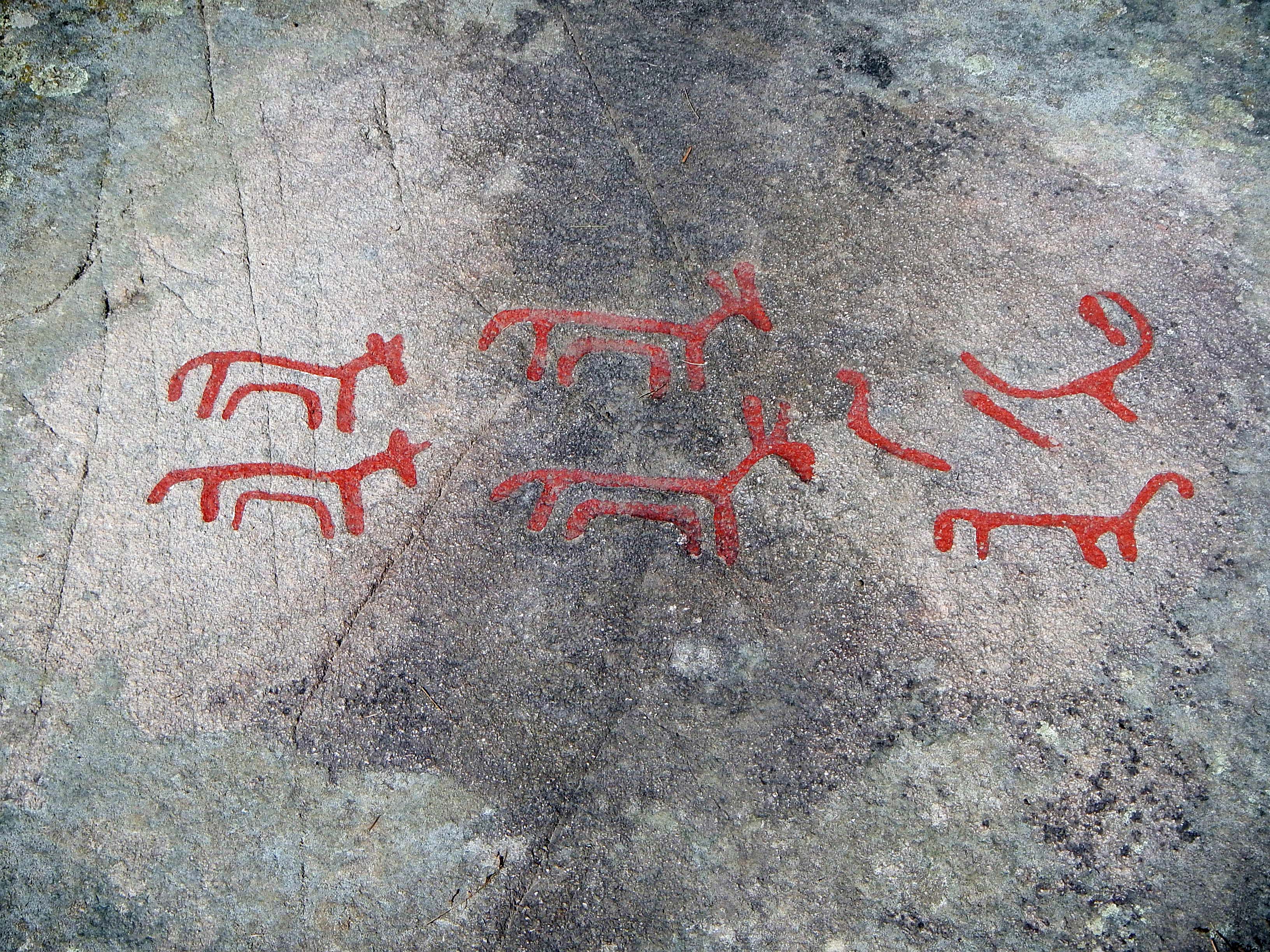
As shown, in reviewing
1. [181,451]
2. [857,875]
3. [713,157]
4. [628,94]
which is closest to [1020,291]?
[713,157]

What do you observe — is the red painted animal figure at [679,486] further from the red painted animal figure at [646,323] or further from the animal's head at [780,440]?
the red painted animal figure at [646,323]

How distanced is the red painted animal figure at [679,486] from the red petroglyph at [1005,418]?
0.46 m

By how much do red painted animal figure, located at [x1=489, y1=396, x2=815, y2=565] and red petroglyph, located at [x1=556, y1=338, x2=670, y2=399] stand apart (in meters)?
0.26

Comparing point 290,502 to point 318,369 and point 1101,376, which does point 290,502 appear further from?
point 1101,376

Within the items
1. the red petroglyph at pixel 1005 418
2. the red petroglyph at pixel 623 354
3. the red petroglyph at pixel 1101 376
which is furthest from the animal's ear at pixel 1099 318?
the red petroglyph at pixel 623 354

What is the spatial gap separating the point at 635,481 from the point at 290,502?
84 centimetres

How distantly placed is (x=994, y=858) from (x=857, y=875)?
287mm

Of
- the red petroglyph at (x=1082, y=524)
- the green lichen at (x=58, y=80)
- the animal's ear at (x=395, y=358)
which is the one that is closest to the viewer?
the red petroglyph at (x=1082, y=524)

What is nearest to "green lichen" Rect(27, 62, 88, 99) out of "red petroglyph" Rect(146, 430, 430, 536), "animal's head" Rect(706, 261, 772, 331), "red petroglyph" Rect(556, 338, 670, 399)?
"red petroglyph" Rect(146, 430, 430, 536)

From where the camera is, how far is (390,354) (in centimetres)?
255

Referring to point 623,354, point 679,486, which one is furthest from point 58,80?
point 679,486

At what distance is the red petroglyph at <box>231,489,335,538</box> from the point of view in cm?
232

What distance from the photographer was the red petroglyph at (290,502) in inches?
91.2

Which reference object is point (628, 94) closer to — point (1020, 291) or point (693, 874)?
point (1020, 291)
